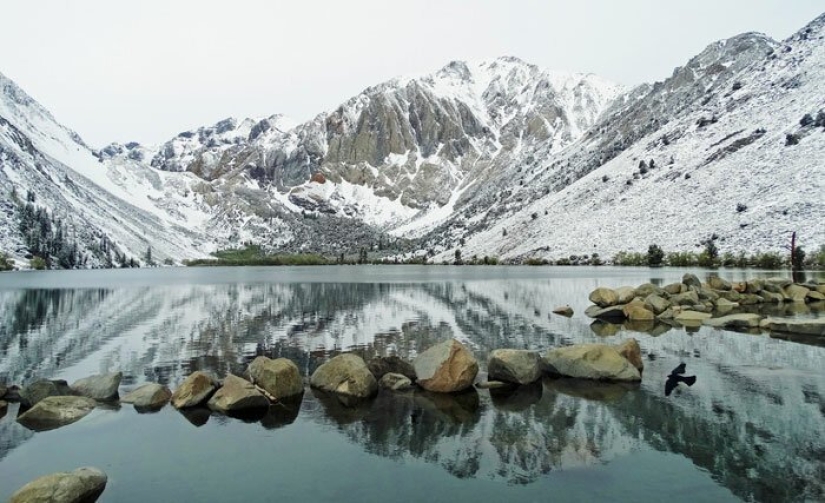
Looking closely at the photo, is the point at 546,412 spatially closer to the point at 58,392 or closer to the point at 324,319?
the point at 58,392

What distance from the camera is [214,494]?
1502 centimetres

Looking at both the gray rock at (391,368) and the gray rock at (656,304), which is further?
the gray rock at (656,304)

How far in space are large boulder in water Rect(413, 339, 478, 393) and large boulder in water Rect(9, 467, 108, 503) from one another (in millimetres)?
14487

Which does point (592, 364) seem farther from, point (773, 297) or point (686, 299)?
point (773, 297)

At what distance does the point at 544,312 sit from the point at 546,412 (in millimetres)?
36471

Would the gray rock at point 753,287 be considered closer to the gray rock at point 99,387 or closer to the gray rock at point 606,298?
the gray rock at point 606,298

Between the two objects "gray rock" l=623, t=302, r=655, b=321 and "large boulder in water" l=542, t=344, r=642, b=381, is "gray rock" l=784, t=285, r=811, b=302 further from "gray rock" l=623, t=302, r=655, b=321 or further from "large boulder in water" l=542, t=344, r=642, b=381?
"large boulder in water" l=542, t=344, r=642, b=381

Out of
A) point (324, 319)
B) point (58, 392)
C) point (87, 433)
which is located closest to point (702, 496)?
point (87, 433)

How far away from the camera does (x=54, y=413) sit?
72.2 ft

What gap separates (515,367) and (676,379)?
7.89 metres

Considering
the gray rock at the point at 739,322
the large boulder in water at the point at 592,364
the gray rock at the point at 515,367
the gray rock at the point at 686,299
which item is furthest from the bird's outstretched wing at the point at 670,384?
the gray rock at the point at 686,299

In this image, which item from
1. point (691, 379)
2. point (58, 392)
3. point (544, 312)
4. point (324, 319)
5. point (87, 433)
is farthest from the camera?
point (544, 312)

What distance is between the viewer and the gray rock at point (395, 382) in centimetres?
2630

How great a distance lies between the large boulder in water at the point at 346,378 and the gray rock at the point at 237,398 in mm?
3226
